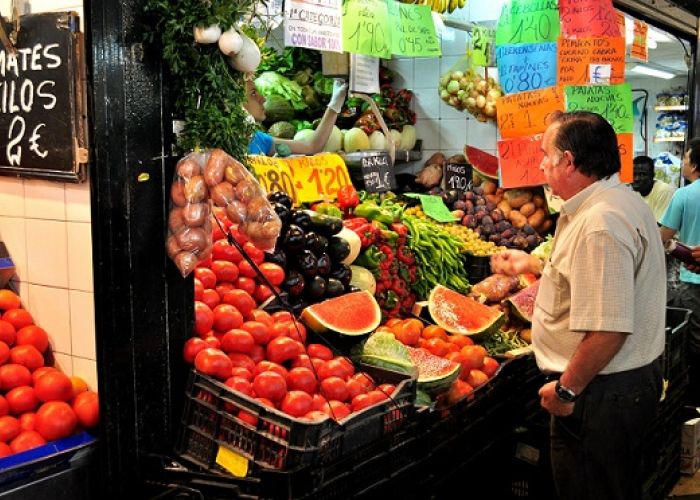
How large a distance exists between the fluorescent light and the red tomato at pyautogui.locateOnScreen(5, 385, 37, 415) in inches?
528

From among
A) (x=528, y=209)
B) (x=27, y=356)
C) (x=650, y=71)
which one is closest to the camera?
(x=27, y=356)

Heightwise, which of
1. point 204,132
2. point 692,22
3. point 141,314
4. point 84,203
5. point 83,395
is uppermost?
point 692,22

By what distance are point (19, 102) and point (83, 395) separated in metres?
1.05

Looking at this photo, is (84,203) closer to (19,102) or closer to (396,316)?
(19,102)

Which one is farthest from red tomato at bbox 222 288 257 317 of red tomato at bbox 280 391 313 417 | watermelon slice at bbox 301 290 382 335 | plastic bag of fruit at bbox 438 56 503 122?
plastic bag of fruit at bbox 438 56 503 122

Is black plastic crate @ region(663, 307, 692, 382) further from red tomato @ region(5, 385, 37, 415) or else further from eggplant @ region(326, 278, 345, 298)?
red tomato @ region(5, 385, 37, 415)

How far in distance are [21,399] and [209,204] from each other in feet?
3.01

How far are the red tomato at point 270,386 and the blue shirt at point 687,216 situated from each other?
414 cm

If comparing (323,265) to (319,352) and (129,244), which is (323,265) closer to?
(319,352)

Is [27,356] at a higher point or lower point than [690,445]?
higher

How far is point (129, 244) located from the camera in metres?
2.60

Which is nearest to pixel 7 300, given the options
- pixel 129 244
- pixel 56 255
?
pixel 56 255

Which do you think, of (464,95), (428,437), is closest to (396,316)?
(428,437)

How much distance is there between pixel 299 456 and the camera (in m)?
2.51
